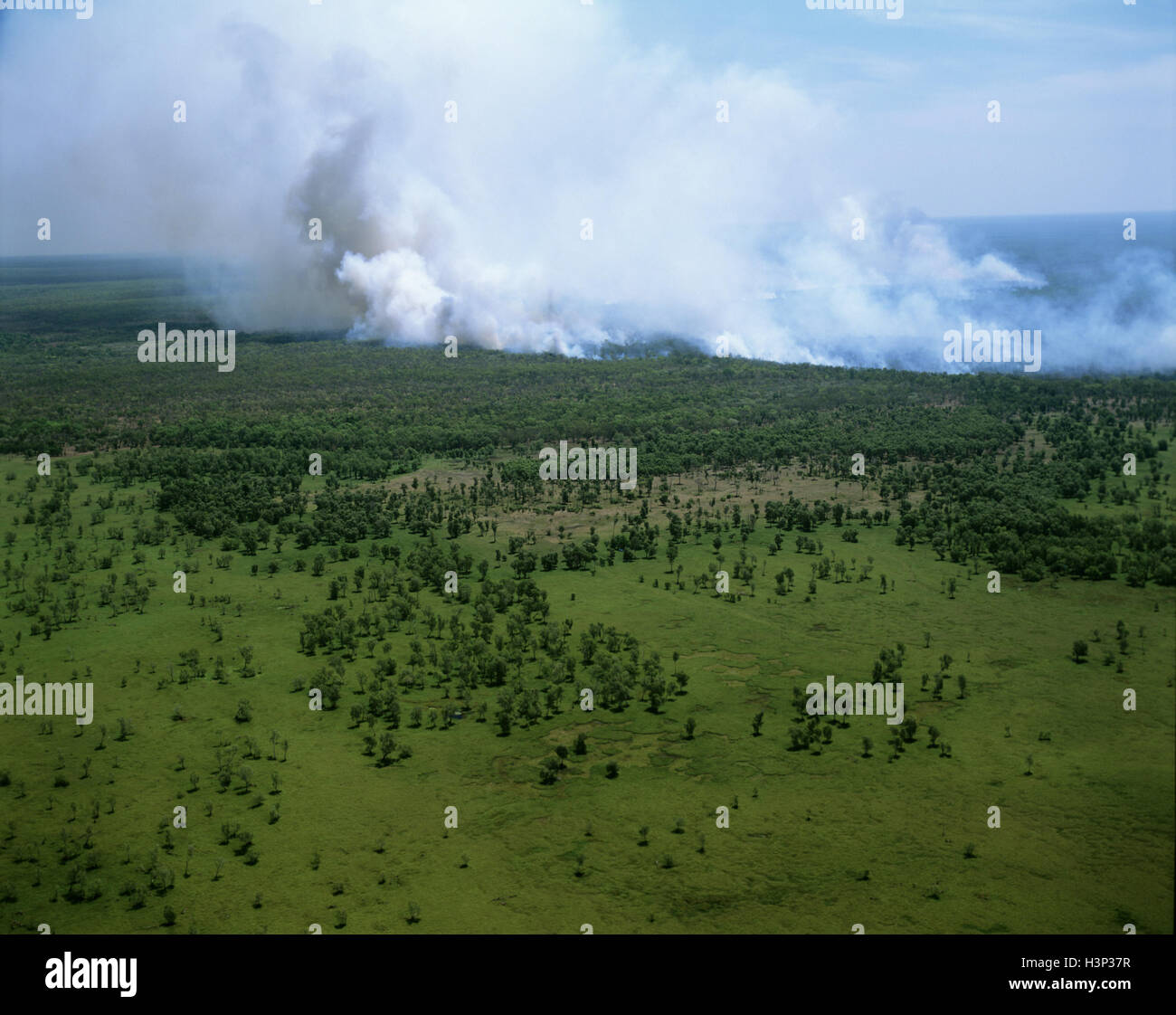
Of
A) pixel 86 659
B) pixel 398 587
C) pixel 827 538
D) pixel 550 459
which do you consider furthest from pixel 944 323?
pixel 86 659

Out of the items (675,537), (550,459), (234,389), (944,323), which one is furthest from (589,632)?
(944,323)

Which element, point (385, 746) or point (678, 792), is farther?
point (385, 746)

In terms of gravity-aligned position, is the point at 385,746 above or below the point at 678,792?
above

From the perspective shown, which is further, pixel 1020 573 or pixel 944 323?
pixel 944 323

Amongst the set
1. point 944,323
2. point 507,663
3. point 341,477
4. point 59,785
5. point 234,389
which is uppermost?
point 944,323

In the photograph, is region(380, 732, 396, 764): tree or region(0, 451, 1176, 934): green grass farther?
region(380, 732, 396, 764): tree

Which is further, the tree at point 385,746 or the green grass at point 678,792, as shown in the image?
the tree at point 385,746

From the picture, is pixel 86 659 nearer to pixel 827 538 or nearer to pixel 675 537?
pixel 675 537

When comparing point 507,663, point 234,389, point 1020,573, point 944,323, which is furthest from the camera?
point 944,323
